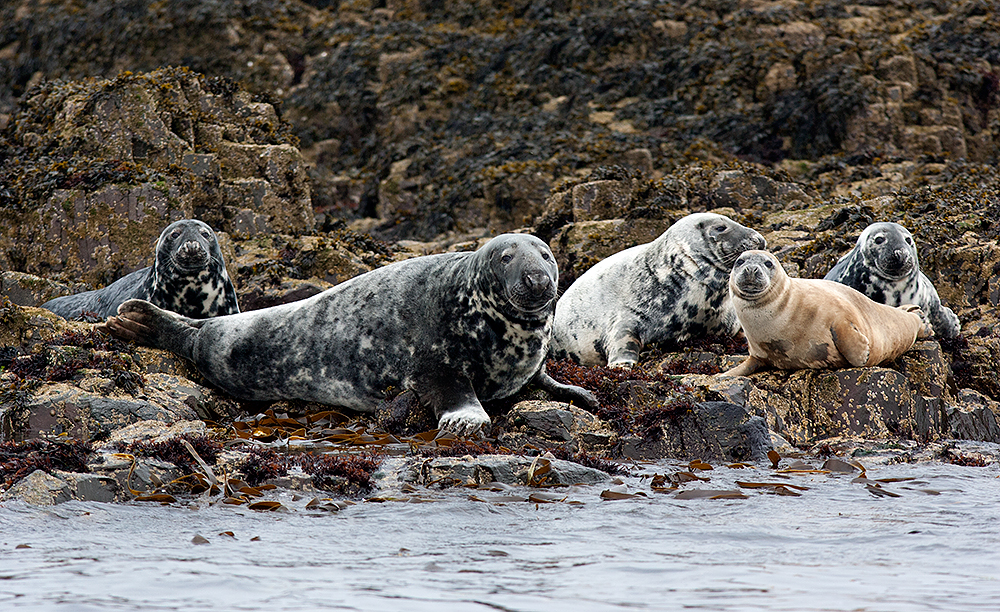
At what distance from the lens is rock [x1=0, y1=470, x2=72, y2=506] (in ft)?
13.0

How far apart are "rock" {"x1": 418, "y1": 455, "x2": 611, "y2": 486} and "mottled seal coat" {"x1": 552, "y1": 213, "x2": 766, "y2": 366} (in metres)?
2.91

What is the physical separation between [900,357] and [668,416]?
2085 millimetres

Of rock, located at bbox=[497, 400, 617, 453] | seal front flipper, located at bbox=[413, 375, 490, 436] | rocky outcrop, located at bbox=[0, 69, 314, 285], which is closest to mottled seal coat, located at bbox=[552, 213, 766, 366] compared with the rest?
rock, located at bbox=[497, 400, 617, 453]

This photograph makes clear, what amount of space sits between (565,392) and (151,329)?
3151 millimetres

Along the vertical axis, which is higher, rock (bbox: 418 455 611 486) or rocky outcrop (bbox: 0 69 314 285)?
rocky outcrop (bbox: 0 69 314 285)

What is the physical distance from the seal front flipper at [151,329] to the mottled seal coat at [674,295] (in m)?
3.29

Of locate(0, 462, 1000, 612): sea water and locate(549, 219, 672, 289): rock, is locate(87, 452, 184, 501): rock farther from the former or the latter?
locate(549, 219, 672, 289): rock

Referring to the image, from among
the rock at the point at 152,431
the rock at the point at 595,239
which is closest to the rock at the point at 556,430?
the rock at the point at 152,431

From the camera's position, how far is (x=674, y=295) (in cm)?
786

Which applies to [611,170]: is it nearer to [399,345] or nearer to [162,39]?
[399,345]

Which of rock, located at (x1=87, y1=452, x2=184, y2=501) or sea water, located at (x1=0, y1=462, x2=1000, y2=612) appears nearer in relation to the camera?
sea water, located at (x1=0, y1=462, x2=1000, y2=612)

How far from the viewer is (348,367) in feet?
20.8

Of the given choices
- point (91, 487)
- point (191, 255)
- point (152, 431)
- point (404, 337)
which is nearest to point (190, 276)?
point (191, 255)

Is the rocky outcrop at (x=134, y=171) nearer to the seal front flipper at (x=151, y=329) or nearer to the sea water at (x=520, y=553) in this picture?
the seal front flipper at (x=151, y=329)
